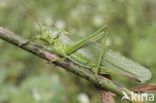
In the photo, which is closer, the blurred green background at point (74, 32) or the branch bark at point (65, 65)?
the branch bark at point (65, 65)

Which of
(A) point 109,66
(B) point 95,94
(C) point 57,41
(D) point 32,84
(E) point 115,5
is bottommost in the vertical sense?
(B) point 95,94

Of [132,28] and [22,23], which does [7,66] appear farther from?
[132,28]

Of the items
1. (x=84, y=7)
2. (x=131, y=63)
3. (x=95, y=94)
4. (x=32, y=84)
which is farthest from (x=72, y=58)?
(x=84, y=7)

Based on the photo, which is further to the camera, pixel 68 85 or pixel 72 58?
pixel 68 85

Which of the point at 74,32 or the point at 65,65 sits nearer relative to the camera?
the point at 65,65

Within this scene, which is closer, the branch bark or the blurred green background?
the branch bark

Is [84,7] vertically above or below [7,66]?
above

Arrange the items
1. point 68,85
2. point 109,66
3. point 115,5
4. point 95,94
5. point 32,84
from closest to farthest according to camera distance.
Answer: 1. point 109,66
2. point 32,84
3. point 95,94
4. point 68,85
5. point 115,5

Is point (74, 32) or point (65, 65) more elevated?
point (65, 65)
